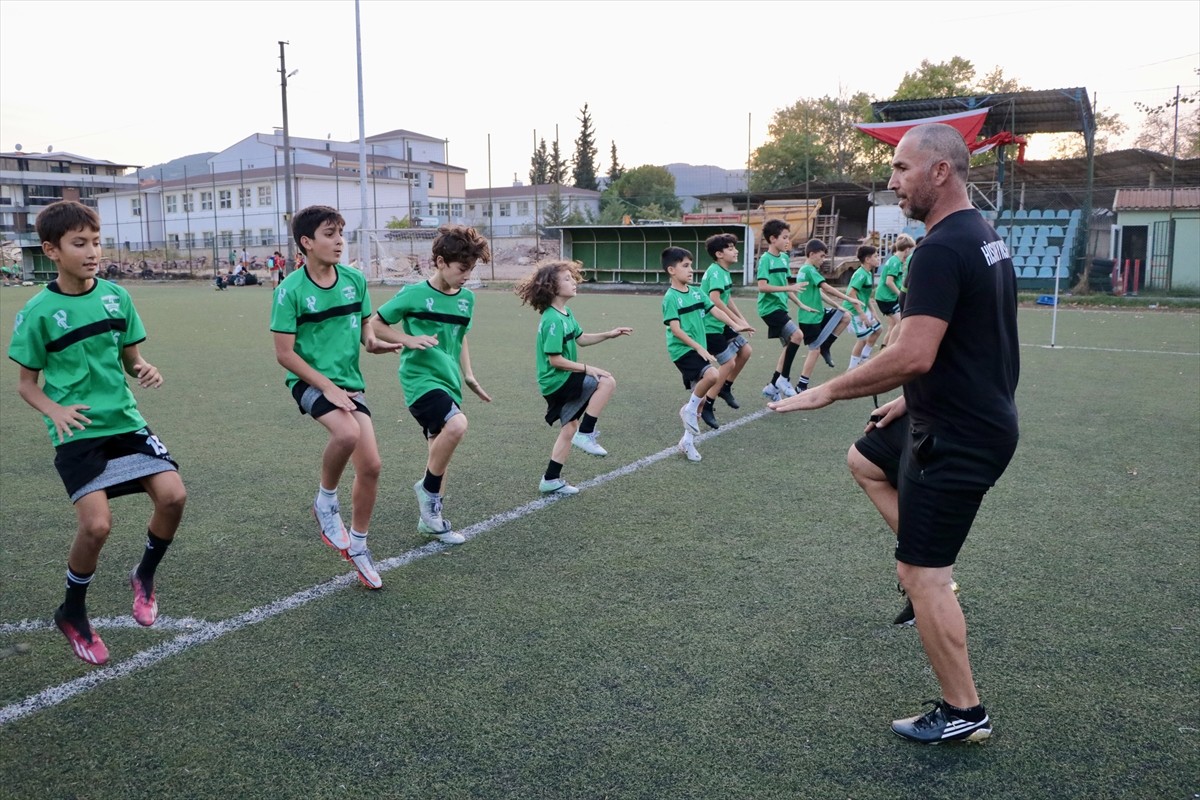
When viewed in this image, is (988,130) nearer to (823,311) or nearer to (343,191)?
(823,311)

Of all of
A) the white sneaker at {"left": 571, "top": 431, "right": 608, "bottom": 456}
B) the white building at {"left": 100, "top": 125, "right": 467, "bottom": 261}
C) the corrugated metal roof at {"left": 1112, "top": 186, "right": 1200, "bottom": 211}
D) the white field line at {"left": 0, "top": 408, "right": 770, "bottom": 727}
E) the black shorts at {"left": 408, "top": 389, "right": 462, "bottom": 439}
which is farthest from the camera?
the white building at {"left": 100, "top": 125, "right": 467, "bottom": 261}

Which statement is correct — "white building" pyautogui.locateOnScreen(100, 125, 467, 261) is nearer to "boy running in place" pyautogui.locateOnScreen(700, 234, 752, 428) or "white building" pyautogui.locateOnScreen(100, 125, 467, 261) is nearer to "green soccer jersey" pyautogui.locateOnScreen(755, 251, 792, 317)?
"green soccer jersey" pyautogui.locateOnScreen(755, 251, 792, 317)

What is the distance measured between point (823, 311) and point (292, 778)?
32.4ft

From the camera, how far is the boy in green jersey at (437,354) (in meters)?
5.45

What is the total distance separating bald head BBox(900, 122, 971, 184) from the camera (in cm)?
302

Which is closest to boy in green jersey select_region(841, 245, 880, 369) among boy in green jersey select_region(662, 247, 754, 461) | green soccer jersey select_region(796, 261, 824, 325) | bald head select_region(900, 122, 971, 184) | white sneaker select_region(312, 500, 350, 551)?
green soccer jersey select_region(796, 261, 824, 325)

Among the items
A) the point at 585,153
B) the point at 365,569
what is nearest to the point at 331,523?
the point at 365,569

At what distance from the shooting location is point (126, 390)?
4.02 metres

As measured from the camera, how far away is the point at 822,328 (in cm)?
1174

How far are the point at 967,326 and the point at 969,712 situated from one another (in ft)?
4.39

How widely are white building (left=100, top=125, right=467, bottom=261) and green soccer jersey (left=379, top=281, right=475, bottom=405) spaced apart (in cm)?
5143

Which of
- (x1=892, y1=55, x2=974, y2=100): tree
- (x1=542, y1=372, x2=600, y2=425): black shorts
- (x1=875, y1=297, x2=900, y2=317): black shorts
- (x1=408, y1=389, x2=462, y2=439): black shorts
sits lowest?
(x1=542, y1=372, x2=600, y2=425): black shorts

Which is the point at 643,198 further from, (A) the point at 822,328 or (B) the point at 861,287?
(A) the point at 822,328

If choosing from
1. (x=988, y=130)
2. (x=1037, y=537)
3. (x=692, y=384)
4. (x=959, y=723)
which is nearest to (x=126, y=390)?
(x=959, y=723)
